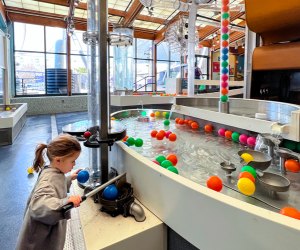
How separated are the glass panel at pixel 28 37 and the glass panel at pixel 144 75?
4.38 metres

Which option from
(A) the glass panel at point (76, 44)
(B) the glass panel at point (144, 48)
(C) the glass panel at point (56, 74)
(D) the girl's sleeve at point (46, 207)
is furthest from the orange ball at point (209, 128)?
(B) the glass panel at point (144, 48)

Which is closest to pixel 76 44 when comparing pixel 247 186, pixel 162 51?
pixel 162 51

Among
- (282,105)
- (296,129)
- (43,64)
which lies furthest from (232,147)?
(43,64)

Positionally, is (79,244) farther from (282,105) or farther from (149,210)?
(282,105)

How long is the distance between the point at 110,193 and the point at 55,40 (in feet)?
32.8

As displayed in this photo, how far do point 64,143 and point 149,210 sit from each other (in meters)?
0.54

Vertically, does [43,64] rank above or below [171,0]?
below

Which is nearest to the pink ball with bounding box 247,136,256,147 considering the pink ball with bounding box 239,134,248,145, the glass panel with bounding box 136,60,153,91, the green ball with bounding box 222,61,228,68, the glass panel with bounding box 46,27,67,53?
the pink ball with bounding box 239,134,248,145

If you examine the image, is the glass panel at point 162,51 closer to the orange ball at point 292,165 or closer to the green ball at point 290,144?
the green ball at point 290,144

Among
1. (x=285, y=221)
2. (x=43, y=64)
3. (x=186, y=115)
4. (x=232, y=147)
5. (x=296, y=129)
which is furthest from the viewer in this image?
(x=43, y=64)

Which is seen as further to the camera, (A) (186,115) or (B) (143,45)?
(B) (143,45)

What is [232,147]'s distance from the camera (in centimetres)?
193

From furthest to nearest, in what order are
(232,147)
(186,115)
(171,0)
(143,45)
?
(143,45) → (171,0) → (186,115) → (232,147)

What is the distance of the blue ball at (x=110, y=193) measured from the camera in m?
1.21
